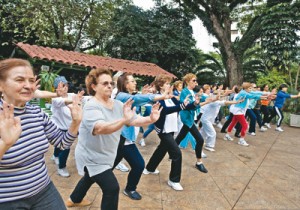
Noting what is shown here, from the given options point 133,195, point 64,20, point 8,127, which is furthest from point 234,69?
point 8,127

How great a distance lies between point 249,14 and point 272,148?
1705 cm

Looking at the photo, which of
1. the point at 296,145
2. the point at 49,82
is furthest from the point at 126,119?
the point at 49,82

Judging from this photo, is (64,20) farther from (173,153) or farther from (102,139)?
(102,139)

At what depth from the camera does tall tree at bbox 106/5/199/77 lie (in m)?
17.8

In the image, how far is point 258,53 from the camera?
1981 centimetres

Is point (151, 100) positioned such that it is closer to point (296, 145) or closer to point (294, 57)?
point (296, 145)

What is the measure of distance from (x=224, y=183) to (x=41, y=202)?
3321 mm

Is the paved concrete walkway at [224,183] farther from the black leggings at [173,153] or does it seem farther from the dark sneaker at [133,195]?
the black leggings at [173,153]

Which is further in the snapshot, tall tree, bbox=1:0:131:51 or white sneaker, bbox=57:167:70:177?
tall tree, bbox=1:0:131:51

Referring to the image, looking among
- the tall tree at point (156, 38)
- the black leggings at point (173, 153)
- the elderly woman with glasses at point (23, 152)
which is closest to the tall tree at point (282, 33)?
the tall tree at point (156, 38)

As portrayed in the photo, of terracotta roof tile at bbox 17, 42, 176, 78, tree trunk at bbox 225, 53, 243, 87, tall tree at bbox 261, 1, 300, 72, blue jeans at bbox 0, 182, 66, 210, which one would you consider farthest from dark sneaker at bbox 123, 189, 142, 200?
tall tree at bbox 261, 1, 300, 72

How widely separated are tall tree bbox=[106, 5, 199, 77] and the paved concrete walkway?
1253cm

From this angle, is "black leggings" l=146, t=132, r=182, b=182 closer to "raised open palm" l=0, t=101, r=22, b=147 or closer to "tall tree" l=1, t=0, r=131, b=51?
"raised open palm" l=0, t=101, r=22, b=147

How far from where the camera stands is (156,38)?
1811 centimetres
